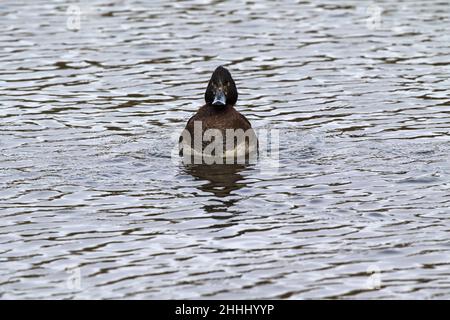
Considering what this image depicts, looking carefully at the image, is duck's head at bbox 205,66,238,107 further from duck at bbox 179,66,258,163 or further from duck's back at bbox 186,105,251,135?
duck's back at bbox 186,105,251,135

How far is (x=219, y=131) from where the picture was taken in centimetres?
1448

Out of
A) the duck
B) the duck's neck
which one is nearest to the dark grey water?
the duck

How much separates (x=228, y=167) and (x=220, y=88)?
103 centimetres

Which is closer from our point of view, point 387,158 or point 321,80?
point 387,158

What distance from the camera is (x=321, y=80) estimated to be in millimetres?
17844

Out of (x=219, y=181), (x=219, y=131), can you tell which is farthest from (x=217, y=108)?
(x=219, y=181)

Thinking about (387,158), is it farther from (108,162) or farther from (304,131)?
(108,162)

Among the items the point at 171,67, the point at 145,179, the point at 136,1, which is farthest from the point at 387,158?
the point at 136,1

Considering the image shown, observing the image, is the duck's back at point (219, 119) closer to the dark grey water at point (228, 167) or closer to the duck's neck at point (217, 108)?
the duck's neck at point (217, 108)

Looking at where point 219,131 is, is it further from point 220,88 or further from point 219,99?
point 220,88

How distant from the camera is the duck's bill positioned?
14.5m

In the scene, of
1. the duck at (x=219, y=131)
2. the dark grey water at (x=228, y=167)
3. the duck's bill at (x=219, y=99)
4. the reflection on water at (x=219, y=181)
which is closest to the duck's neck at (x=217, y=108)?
the duck at (x=219, y=131)

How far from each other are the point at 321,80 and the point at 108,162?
15.9 feet

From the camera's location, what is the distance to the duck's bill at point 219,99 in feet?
47.5
